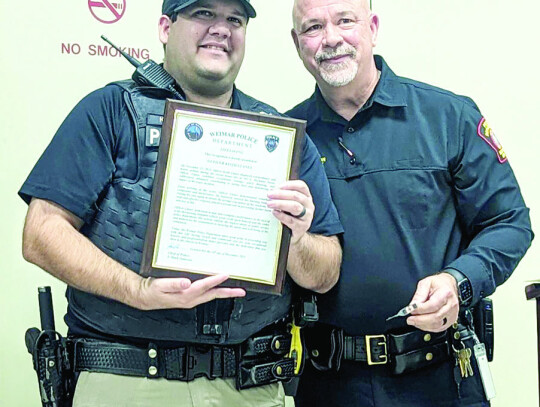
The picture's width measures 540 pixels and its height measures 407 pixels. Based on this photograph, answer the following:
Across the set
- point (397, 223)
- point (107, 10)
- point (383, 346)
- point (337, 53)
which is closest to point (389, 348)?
point (383, 346)

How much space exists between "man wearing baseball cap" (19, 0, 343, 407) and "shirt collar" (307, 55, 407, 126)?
293 mm

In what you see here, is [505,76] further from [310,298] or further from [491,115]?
[310,298]

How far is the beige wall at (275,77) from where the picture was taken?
199 cm

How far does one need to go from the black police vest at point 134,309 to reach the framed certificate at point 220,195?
10 cm

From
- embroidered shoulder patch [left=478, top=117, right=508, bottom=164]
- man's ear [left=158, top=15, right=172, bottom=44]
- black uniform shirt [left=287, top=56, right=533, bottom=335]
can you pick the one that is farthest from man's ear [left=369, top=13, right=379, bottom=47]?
man's ear [left=158, top=15, right=172, bottom=44]

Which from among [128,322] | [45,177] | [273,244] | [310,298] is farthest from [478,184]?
[45,177]

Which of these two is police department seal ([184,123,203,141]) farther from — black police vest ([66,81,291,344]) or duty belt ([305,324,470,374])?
duty belt ([305,324,470,374])

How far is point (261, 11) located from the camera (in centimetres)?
221

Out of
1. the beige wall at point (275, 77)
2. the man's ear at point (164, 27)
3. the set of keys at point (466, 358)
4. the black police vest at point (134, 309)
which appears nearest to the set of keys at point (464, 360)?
the set of keys at point (466, 358)

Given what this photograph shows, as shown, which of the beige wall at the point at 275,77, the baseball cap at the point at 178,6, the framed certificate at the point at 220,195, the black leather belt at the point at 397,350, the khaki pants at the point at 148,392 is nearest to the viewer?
the framed certificate at the point at 220,195

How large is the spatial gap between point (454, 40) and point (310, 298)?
3.63 feet

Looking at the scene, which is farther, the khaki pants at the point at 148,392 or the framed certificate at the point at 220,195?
the khaki pants at the point at 148,392

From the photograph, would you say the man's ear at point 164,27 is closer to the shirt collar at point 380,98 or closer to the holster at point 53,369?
the shirt collar at point 380,98

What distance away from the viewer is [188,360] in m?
1.53
